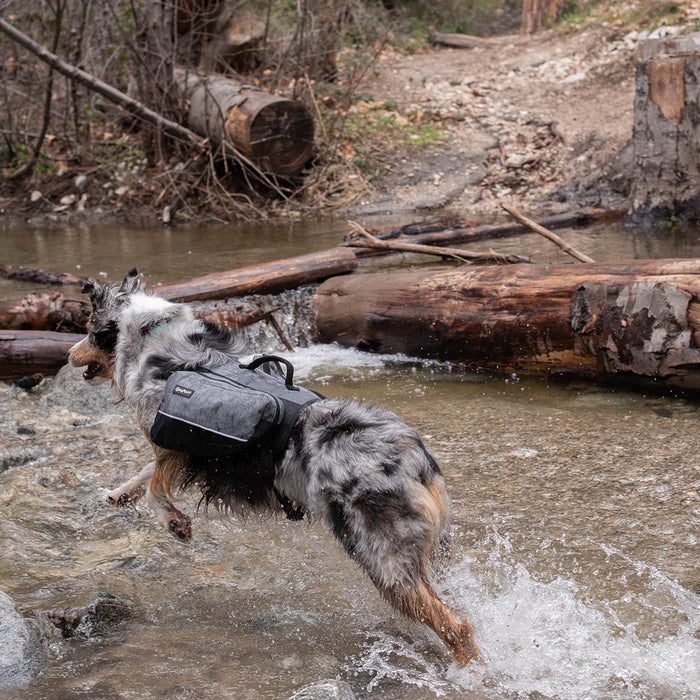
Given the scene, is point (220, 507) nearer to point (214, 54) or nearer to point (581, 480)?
point (581, 480)

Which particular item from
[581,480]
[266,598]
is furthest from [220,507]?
[581,480]

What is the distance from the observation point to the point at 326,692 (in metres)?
2.80

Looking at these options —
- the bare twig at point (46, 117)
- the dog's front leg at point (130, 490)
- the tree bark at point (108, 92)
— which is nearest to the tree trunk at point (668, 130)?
the tree bark at point (108, 92)

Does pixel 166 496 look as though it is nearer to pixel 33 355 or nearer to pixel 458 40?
pixel 33 355

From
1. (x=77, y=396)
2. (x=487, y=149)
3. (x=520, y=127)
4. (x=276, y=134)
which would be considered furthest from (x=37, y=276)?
(x=520, y=127)

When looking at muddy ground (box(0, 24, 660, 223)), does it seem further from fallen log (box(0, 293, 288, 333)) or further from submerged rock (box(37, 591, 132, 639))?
submerged rock (box(37, 591, 132, 639))

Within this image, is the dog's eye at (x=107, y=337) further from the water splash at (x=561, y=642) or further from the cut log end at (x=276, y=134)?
the cut log end at (x=276, y=134)

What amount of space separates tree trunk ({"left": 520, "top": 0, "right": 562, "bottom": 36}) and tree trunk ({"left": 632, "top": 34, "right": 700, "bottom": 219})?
1205 centimetres

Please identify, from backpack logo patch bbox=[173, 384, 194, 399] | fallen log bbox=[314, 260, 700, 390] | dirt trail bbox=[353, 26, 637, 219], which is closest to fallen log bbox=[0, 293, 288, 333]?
fallen log bbox=[314, 260, 700, 390]

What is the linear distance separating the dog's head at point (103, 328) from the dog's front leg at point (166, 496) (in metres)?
0.78

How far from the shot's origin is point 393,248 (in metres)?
8.56

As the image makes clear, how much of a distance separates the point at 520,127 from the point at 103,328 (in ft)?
41.3

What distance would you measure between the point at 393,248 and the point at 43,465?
182 inches

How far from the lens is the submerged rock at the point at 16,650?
3.00 m
